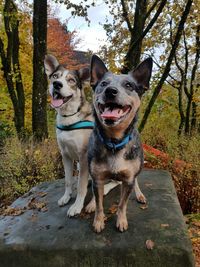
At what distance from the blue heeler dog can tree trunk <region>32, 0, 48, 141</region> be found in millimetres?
5574

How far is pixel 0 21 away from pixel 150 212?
11169 millimetres

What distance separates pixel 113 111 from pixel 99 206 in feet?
3.15

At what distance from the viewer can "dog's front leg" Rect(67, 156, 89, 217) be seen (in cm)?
345

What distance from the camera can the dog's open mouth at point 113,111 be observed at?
2.60m

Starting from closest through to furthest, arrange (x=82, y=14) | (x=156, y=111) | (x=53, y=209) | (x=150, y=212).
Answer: (x=150, y=212), (x=53, y=209), (x=82, y=14), (x=156, y=111)

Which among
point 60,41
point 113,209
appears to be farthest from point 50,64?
point 60,41

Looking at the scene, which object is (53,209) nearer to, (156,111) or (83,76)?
(83,76)

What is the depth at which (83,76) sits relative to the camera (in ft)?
11.7

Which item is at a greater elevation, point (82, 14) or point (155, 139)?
point (82, 14)

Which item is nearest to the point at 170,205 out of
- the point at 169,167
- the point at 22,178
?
the point at 169,167

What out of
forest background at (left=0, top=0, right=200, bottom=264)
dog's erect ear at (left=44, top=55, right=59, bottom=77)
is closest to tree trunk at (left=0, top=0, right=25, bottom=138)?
forest background at (left=0, top=0, right=200, bottom=264)

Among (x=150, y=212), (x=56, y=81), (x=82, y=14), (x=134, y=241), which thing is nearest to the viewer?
(x=134, y=241)

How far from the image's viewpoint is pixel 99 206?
3092mm

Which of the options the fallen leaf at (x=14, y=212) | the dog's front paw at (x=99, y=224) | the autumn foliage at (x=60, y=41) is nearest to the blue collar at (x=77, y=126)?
the dog's front paw at (x=99, y=224)
